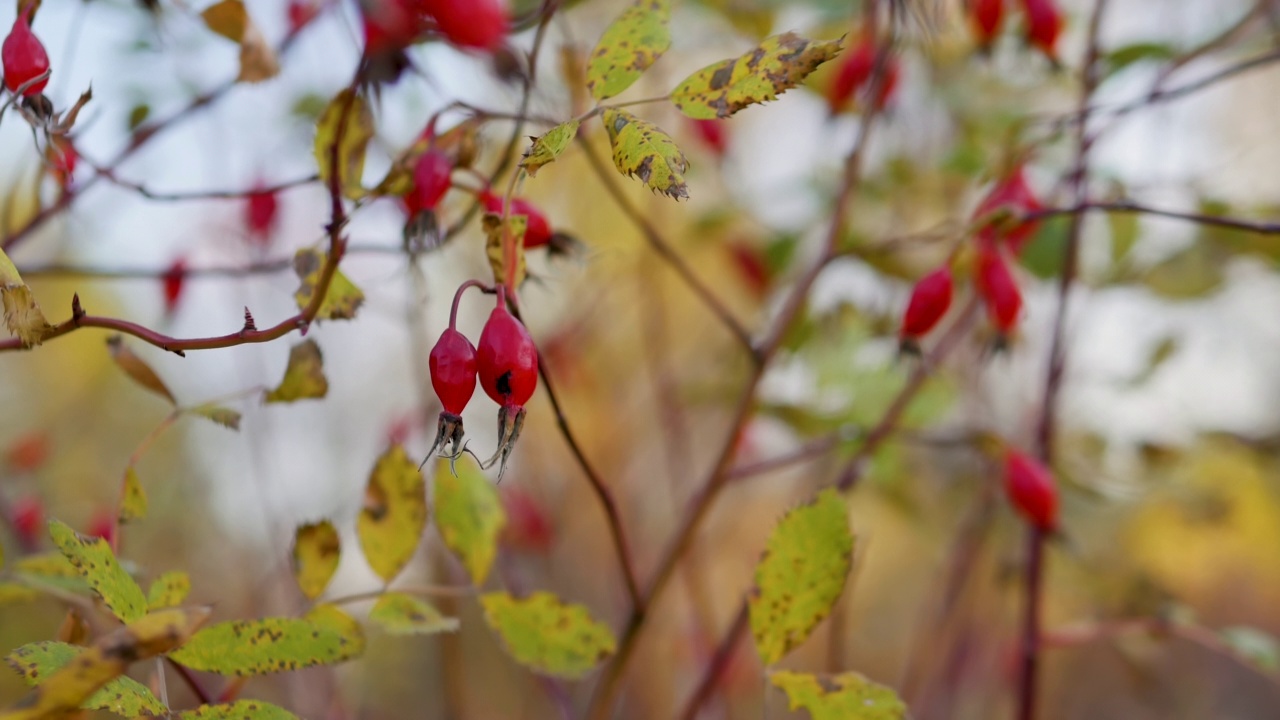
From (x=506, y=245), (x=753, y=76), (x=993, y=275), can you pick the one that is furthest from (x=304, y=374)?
(x=993, y=275)

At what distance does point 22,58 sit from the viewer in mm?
421

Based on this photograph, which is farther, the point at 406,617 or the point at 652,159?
the point at 406,617

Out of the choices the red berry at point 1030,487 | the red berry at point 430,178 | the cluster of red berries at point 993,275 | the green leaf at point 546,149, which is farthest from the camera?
the red berry at point 1030,487

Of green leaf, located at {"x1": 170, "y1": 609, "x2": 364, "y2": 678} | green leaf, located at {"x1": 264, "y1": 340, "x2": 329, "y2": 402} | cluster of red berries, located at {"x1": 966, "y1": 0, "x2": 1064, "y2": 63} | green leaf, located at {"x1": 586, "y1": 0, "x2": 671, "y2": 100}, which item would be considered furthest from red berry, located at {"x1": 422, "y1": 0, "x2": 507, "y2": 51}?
cluster of red berries, located at {"x1": 966, "y1": 0, "x2": 1064, "y2": 63}

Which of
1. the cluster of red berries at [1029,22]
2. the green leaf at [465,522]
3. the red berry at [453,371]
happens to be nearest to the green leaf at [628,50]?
the red berry at [453,371]

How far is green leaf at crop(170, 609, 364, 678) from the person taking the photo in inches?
15.4

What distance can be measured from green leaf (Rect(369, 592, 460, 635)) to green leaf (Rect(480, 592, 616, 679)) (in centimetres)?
4

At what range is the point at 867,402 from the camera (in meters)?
0.76

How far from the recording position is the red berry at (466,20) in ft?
1.40

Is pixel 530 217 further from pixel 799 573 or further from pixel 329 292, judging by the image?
pixel 799 573

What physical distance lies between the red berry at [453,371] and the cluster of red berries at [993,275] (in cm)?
28

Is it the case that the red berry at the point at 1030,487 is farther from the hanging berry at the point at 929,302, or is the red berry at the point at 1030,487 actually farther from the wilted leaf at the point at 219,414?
the wilted leaf at the point at 219,414

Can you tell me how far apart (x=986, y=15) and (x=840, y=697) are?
534 mm

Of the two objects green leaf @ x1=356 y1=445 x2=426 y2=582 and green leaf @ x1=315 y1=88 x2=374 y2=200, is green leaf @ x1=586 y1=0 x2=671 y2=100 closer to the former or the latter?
green leaf @ x1=315 y1=88 x2=374 y2=200
